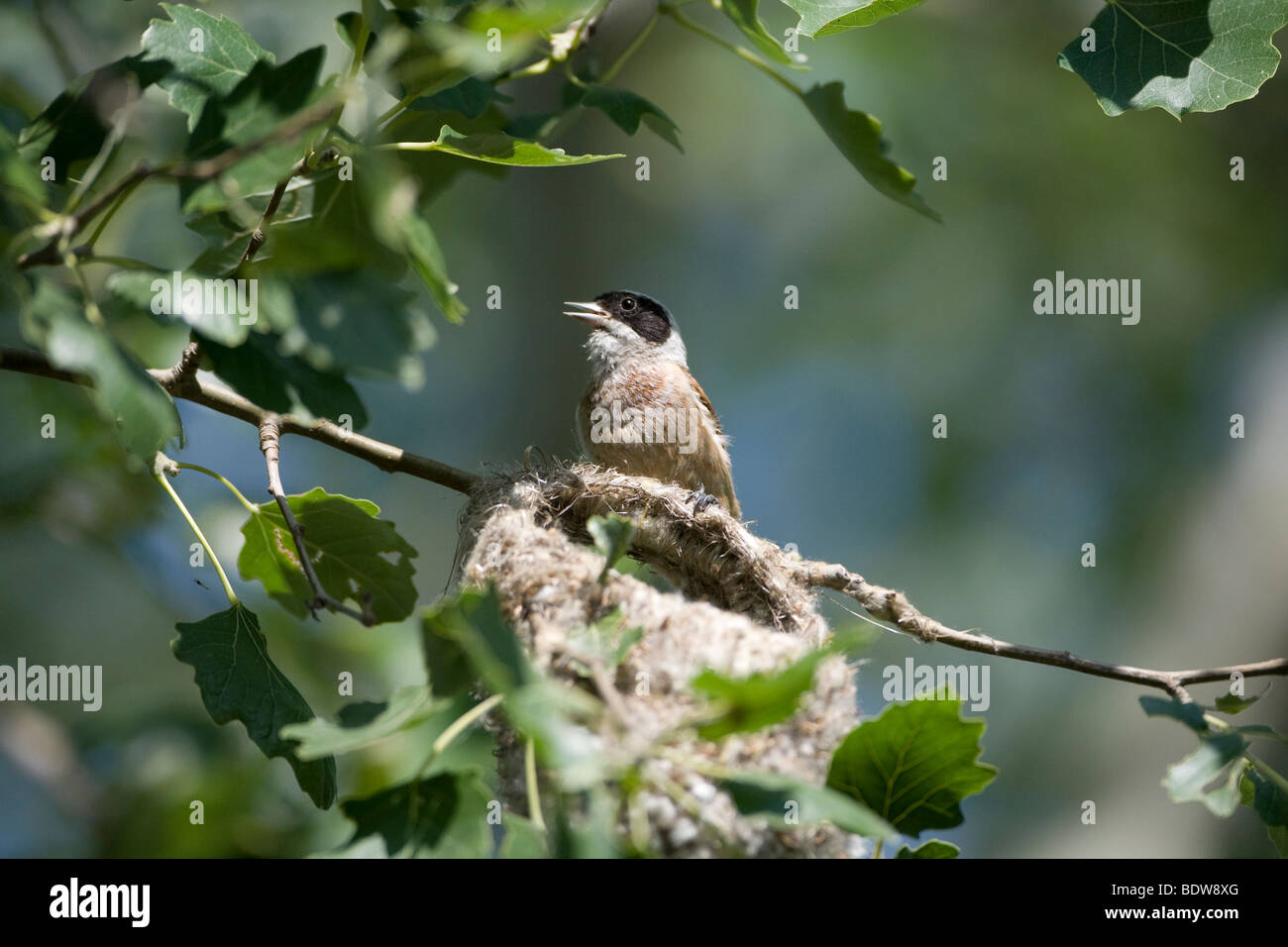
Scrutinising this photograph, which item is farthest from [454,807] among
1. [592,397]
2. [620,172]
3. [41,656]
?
[620,172]

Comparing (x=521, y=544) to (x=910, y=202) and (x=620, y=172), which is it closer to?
(x=910, y=202)

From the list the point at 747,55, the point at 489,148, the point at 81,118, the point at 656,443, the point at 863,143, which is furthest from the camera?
the point at 656,443

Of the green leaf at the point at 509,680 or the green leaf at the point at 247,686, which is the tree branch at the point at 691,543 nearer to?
the green leaf at the point at 247,686

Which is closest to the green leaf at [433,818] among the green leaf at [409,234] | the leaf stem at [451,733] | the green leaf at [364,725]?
the leaf stem at [451,733]

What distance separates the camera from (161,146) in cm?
442

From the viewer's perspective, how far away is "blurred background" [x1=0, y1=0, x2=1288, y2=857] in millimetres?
6148

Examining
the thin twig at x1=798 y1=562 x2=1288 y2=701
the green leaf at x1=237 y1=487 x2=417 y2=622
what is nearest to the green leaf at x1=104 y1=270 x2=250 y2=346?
the green leaf at x1=237 y1=487 x2=417 y2=622

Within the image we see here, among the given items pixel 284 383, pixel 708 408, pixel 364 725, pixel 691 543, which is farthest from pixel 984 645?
pixel 708 408

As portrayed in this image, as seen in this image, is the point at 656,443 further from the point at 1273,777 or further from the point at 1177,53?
the point at 1273,777

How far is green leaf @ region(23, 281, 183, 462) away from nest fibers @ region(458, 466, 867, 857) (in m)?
1.02

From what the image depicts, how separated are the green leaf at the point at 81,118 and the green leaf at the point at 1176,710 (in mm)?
2812

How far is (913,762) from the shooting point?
261 centimetres

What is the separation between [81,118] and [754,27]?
1.77m
